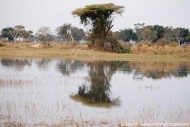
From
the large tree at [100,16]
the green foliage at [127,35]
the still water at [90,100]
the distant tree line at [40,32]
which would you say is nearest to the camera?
the still water at [90,100]

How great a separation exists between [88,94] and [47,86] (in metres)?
2.76

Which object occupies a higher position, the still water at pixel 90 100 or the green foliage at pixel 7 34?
the green foliage at pixel 7 34

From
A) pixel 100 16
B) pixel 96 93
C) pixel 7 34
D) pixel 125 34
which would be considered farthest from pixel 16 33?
pixel 96 93

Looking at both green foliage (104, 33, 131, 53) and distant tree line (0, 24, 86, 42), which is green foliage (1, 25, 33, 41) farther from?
green foliage (104, 33, 131, 53)

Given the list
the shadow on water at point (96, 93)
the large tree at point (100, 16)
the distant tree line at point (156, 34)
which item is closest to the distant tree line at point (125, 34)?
the distant tree line at point (156, 34)

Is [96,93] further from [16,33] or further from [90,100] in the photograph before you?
[16,33]

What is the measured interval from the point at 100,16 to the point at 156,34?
169 feet

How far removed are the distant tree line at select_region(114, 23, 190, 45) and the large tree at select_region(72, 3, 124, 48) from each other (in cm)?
4476

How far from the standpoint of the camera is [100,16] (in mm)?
52000

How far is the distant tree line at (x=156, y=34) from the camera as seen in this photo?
98312 millimetres

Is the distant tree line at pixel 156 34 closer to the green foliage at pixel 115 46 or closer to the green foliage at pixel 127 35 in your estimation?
the green foliage at pixel 127 35

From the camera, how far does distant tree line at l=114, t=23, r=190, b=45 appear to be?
98312 millimetres

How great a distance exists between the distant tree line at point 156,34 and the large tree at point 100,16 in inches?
1762

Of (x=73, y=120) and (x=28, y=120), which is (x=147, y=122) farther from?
(x=28, y=120)
